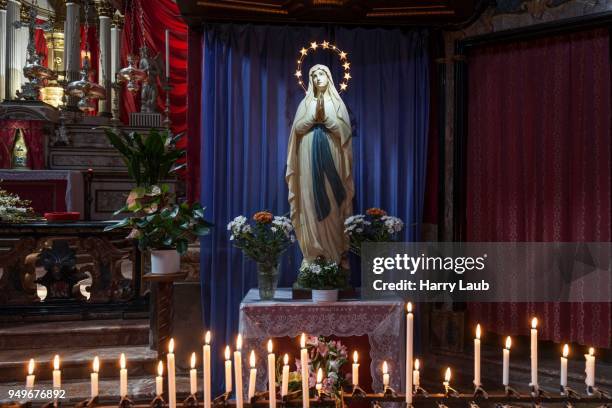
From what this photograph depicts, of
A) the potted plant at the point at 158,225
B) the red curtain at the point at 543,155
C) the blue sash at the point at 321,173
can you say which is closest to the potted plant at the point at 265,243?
the blue sash at the point at 321,173

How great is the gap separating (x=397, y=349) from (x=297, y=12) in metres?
2.95

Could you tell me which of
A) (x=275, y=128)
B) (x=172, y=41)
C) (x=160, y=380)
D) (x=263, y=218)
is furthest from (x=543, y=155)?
(x=172, y=41)

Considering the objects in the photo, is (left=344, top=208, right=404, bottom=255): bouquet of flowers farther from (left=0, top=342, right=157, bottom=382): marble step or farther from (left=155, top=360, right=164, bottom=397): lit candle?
(left=155, top=360, right=164, bottom=397): lit candle

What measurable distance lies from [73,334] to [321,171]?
2.67m

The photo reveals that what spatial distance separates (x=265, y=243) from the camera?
4066 millimetres

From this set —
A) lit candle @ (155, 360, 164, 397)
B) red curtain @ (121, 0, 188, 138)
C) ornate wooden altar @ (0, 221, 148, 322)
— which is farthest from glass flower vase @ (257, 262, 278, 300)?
red curtain @ (121, 0, 188, 138)

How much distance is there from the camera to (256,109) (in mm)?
4777

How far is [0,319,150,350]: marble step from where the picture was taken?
4.54 metres

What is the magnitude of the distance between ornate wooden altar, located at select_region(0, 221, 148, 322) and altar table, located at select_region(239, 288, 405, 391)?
5.26 ft

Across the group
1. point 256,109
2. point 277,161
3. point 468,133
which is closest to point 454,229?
point 468,133

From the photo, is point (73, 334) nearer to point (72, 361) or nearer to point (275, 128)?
point (72, 361)

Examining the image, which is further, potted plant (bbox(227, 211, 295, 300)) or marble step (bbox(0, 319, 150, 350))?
marble step (bbox(0, 319, 150, 350))

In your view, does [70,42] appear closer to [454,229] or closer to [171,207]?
[171,207]

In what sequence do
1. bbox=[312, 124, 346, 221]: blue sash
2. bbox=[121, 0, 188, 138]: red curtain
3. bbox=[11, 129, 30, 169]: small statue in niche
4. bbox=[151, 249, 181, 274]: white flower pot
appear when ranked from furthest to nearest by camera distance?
bbox=[121, 0, 188, 138]: red curtain, bbox=[11, 129, 30, 169]: small statue in niche, bbox=[312, 124, 346, 221]: blue sash, bbox=[151, 249, 181, 274]: white flower pot
